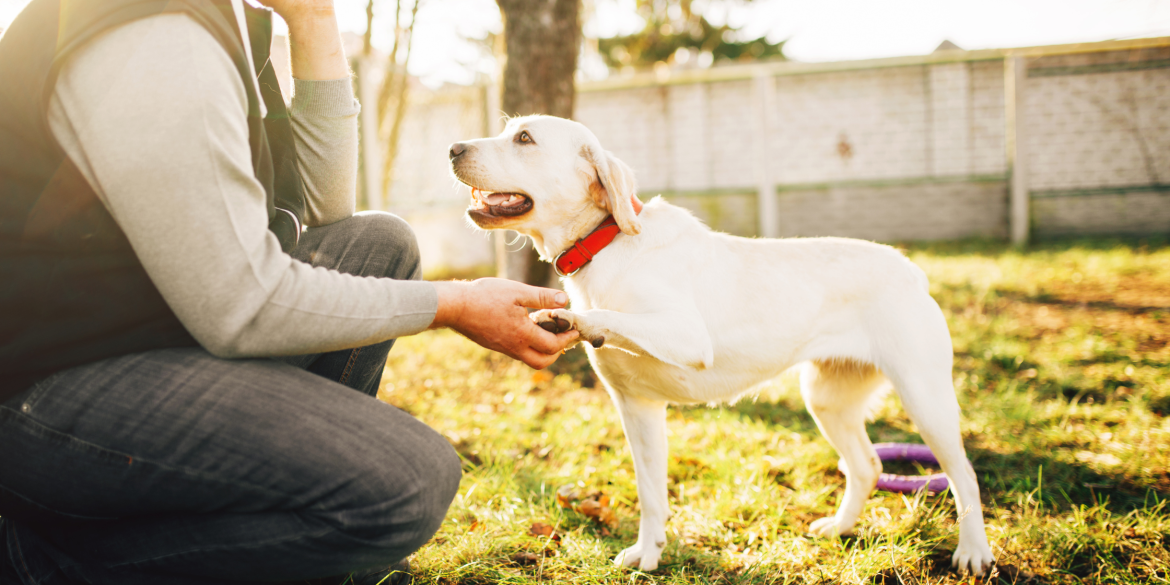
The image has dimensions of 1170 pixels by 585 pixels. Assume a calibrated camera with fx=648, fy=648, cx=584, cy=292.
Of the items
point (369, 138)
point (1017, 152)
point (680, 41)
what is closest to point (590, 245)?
point (369, 138)

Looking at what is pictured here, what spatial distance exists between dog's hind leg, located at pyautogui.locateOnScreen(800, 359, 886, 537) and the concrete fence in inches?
229

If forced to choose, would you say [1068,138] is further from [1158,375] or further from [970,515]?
[970,515]

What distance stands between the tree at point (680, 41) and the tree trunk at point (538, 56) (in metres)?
15.5

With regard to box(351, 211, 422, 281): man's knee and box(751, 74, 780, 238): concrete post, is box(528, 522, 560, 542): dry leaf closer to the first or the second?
box(351, 211, 422, 281): man's knee

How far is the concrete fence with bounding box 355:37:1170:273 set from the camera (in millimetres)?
8695

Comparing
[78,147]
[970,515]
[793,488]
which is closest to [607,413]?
[793,488]

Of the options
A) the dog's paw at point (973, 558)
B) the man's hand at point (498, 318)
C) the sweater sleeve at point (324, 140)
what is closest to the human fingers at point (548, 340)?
the man's hand at point (498, 318)

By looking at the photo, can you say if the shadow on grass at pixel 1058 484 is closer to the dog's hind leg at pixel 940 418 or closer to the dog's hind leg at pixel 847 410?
the dog's hind leg at pixel 940 418

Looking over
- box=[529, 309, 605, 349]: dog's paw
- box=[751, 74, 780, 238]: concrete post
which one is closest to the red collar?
box=[529, 309, 605, 349]: dog's paw

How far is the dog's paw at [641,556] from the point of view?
196cm

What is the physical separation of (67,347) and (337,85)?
3.40 ft

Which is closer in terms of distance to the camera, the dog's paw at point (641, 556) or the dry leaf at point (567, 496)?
the dog's paw at point (641, 556)

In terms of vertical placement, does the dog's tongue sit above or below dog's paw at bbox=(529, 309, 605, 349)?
above

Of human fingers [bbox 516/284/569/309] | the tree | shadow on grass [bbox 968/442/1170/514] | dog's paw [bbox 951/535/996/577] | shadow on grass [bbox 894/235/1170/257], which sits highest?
the tree
